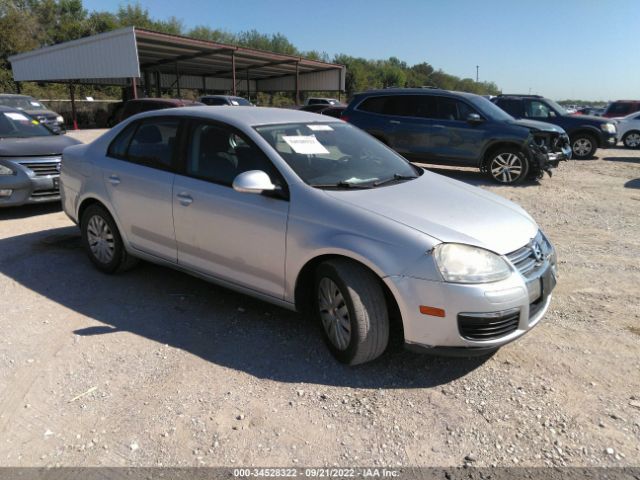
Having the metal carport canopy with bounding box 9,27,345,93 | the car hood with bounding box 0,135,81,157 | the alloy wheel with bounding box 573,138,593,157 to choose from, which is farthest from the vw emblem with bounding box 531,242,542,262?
the metal carport canopy with bounding box 9,27,345,93

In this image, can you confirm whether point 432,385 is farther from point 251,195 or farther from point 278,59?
point 278,59

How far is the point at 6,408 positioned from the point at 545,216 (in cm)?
711

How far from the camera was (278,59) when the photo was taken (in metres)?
31.4

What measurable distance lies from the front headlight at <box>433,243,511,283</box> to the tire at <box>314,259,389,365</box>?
0.42 metres

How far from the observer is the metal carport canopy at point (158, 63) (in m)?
22.5

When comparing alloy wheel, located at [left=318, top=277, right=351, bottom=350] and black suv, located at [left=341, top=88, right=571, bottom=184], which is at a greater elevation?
black suv, located at [left=341, top=88, right=571, bottom=184]

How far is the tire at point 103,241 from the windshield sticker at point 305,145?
77.3 inches

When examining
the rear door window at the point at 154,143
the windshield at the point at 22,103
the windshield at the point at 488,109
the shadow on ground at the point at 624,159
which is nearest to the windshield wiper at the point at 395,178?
the rear door window at the point at 154,143

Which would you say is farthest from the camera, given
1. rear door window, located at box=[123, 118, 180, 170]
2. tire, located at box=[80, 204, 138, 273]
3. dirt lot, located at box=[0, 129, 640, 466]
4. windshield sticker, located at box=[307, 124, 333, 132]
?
tire, located at box=[80, 204, 138, 273]

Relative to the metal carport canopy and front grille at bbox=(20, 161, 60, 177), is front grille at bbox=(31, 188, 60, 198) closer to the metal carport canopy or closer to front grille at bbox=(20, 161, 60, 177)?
front grille at bbox=(20, 161, 60, 177)

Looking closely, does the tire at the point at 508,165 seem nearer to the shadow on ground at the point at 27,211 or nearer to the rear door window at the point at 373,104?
the rear door window at the point at 373,104

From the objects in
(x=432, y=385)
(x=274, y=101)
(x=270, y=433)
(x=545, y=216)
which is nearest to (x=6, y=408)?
(x=270, y=433)

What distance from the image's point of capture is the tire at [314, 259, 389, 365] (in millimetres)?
3012

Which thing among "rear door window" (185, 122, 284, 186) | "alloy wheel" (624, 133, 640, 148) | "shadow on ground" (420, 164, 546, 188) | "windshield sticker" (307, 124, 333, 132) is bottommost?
"shadow on ground" (420, 164, 546, 188)
